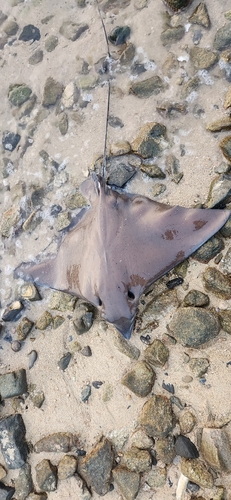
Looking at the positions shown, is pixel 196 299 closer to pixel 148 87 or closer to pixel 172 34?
pixel 148 87

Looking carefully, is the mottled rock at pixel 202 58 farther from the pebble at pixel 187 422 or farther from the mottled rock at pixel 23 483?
the mottled rock at pixel 23 483

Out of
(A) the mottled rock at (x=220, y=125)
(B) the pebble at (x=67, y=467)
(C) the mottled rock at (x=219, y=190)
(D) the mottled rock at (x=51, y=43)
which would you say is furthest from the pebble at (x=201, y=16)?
(B) the pebble at (x=67, y=467)

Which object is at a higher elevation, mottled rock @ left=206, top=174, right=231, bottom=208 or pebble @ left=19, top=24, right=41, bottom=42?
pebble @ left=19, top=24, right=41, bottom=42

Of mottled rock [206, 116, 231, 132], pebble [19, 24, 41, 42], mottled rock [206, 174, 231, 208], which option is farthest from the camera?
pebble [19, 24, 41, 42]

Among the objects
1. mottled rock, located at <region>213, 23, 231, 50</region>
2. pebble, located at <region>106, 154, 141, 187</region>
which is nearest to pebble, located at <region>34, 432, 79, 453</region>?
pebble, located at <region>106, 154, 141, 187</region>

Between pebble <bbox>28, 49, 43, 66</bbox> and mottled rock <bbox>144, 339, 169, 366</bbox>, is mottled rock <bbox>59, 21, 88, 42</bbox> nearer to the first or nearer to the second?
pebble <bbox>28, 49, 43, 66</bbox>

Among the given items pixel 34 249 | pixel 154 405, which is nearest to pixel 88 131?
pixel 34 249
